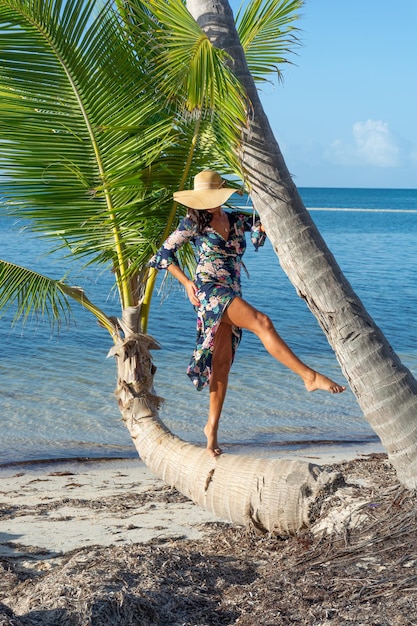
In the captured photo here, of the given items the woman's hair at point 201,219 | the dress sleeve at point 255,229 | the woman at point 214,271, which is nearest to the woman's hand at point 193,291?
the woman at point 214,271

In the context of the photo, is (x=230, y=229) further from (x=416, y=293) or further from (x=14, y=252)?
(x=14, y=252)

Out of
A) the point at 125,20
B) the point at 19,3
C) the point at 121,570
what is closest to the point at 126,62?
the point at 125,20

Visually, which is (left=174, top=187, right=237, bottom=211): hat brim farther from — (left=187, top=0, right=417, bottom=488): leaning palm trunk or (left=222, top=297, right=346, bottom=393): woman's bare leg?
(left=222, top=297, right=346, bottom=393): woman's bare leg

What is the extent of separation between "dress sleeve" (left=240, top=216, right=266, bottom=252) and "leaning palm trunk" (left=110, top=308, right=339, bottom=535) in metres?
1.19

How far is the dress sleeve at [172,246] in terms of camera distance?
5.00 meters

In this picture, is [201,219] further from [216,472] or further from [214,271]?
[216,472]

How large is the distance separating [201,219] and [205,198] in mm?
142

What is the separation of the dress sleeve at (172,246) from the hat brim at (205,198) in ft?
0.38

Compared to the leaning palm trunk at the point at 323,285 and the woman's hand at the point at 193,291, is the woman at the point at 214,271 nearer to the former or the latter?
the woman's hand at the point at 193,291

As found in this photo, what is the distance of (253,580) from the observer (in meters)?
4.34

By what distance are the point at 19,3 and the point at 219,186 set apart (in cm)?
171

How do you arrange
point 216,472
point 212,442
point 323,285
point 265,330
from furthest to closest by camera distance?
point 212,442 < point 216,472 < point 265,330 < point 323,285

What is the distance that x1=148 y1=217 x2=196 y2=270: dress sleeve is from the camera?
197 inches

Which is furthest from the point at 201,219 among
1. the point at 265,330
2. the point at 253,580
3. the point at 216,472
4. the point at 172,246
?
the point at 253,580
